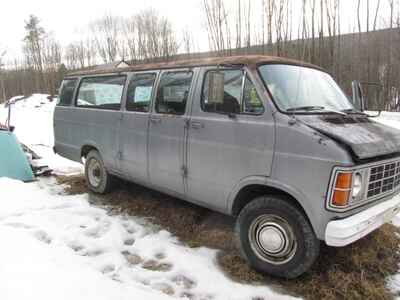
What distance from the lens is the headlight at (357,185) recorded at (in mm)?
2510

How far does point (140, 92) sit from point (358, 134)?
2.83 meters

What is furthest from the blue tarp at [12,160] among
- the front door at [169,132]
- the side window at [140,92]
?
the front door at [169,132]

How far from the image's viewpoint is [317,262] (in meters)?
3.14

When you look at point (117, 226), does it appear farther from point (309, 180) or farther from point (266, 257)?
point (309, 180)

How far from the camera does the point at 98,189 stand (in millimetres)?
5258

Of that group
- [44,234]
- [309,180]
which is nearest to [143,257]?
[44,234]

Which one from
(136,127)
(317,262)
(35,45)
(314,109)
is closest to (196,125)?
(136,127)

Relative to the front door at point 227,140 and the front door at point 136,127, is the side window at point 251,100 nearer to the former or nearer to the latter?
the front door at point 227,140

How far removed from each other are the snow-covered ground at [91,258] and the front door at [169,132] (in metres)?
0.70

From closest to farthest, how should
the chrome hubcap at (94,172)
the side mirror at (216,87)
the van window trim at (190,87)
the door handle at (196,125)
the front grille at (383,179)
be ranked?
the front grille at (383,179) < the side mirror at (216,87) < the door handle at (196,125) < the van window trim at (190,87) < the chrome hubcap at (94,172)

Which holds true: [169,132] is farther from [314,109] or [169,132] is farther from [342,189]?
[342,189]

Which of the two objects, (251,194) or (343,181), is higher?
(343,181)

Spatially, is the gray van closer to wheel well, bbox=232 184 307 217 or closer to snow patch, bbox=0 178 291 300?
wheel well, bbox=232 184 307 217

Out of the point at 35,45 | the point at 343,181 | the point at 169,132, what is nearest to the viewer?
the point at 343,181
